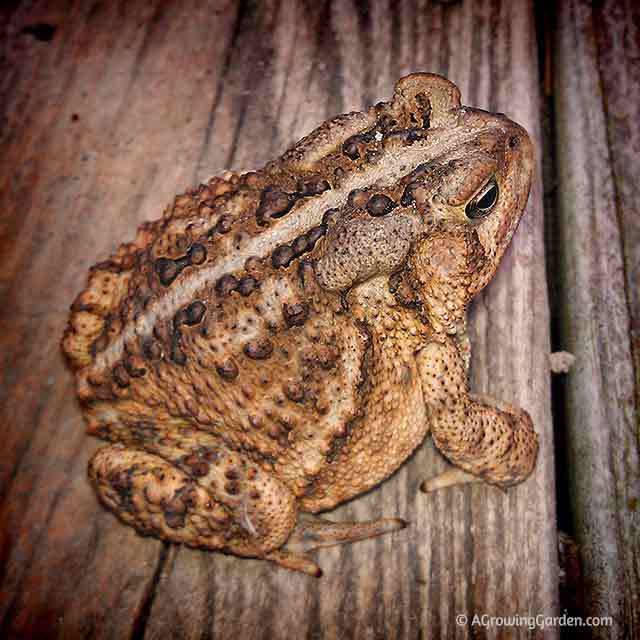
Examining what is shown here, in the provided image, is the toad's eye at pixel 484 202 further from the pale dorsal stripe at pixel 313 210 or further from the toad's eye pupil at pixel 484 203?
the pale dorsal stripe at pixel 313 210

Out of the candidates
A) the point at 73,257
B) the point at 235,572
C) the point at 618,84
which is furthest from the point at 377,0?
the point at 235,572

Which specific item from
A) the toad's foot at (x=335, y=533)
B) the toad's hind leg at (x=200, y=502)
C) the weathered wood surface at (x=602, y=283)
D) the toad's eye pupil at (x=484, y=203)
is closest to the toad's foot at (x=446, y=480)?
the toad's foot at (x=335, y=533)

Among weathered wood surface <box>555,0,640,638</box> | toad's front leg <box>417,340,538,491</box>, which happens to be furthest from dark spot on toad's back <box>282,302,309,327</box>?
weathered wood surface <box>555,0,640,638</box>

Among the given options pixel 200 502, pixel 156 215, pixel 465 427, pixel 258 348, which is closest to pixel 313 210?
pixel 258 348

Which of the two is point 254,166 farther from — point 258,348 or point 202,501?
point 202,501

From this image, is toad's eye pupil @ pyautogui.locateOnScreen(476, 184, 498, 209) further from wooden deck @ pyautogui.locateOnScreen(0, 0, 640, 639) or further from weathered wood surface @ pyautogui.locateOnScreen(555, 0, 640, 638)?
weathered wood surface @ pyautogui.locateOnScreen(555, 0, 640, 638)

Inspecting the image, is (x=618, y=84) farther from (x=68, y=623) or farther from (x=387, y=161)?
(x=68, y=623)
